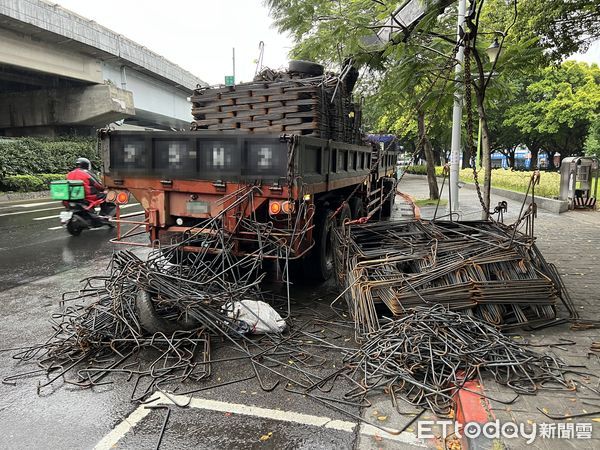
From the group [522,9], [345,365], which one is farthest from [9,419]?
→ [522,9]

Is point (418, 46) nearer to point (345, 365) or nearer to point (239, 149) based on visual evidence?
point (239, 149)

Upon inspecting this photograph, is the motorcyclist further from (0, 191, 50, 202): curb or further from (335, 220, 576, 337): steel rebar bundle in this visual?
(0, 191, 50, 202): curb

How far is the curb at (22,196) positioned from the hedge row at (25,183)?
25 centimetres

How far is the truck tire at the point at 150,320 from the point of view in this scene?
400cm

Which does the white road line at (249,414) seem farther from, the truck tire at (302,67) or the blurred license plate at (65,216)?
the blurred license plate at (65,216)

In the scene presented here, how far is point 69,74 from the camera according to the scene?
21.2m

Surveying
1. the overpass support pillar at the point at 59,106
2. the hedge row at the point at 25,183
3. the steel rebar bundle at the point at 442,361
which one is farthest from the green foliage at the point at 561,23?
the overpass support pillar at the point at 59,106

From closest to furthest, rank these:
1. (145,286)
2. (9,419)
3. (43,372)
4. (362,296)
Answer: (9,419) < (43,372) < (145,286) < (362,296)

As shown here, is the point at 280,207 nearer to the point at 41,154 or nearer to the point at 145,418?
the point at 145,418

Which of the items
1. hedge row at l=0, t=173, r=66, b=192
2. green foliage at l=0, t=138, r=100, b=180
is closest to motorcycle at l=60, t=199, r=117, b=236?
hedge row at l=0, t=173, r=66, b=192

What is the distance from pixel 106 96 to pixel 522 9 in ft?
66.9

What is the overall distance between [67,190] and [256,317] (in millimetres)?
6911

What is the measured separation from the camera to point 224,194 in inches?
200

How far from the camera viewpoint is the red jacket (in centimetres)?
975
